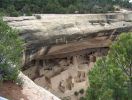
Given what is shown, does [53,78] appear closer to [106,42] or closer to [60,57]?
[60,57]

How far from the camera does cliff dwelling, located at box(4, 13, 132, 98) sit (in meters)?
15.6

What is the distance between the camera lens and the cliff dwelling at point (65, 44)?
1556 cm

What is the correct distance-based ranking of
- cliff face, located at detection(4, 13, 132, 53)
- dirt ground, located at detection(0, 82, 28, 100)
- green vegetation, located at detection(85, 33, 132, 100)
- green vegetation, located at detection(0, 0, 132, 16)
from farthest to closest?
green vegetation, located at detection(0, 0, 132, 16) → cliff face, located at detection(4, 13, 132, 53) → green vegetation, located at detection(85, 33, 132, 100) → dirt ground, located at detection(0, 82, 28, 100)

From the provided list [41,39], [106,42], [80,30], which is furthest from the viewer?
[106,42]

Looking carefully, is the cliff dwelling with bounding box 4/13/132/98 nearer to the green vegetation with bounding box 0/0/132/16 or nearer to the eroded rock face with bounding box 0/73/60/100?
the green vegetation with bounding box 0/0/132/16

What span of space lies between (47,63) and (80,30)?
2531 mm

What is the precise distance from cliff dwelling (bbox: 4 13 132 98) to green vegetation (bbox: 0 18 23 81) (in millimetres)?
5014

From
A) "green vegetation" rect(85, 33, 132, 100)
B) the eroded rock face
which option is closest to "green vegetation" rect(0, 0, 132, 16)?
"green vegetation" rect(85, 33, 132, 100)

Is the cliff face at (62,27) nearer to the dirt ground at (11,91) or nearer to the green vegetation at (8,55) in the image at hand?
the green vegetation at (8,55)

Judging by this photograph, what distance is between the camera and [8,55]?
888 centimetres

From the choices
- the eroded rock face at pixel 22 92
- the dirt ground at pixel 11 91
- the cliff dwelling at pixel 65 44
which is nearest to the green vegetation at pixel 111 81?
the eroded rock face at pixel 22 92

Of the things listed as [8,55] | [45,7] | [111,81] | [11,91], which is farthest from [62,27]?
[11,91]

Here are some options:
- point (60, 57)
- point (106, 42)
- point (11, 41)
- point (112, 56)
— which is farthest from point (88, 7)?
point (11, 41)

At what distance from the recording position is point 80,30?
17375 millimetres
